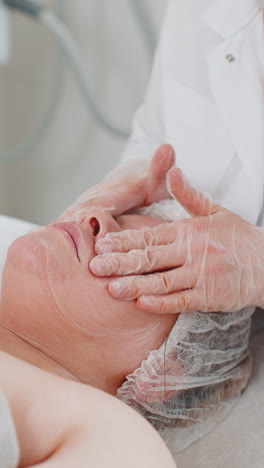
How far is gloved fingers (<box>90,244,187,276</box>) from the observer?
0.96 metres

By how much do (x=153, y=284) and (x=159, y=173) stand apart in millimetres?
320

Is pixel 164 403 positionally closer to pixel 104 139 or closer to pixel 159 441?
pixel 159 441

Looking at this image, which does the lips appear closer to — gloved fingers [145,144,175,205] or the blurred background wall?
gloved fingers [145,144,175,205]

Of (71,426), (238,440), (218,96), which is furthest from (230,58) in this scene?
(71,426)

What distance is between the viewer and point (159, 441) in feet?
2.35

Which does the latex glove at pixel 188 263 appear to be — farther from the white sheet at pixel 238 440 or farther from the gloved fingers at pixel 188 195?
the white sheet at pixel 238 440

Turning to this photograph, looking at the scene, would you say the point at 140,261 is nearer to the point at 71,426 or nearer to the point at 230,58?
the point at 71,426

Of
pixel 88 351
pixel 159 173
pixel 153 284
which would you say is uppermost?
pixel 159 173

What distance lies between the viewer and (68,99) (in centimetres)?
241

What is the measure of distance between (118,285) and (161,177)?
0.35 meters

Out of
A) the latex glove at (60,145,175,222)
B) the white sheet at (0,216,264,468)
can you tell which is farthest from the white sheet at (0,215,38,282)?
the latex glove at (60,145,175,222)

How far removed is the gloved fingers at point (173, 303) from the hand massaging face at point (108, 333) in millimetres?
32

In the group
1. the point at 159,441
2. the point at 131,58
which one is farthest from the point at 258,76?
the point at 131,58

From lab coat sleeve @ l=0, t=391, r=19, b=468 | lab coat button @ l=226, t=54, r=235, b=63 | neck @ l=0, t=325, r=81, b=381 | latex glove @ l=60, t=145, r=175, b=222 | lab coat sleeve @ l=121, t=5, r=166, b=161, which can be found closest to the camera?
lab coat sleeve @ l=0, t=391, r=19, b=468
